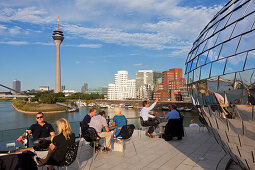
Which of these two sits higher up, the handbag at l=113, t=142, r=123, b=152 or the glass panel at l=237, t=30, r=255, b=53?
the glass panel at l=237, t=30, r=255, b=53

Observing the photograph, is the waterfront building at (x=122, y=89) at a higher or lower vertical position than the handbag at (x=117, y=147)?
higher

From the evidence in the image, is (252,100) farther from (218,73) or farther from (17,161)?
(17,161)

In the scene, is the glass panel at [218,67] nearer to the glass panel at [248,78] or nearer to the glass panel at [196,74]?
the glass panel at [248,78]

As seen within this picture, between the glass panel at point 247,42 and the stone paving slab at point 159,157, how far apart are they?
2991 mm

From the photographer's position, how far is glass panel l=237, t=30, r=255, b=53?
2775 mm

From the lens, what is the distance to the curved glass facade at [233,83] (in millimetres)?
2707

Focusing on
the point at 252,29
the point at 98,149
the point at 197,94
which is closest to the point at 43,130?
the point at 98,149

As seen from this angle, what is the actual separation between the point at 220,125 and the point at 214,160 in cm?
251

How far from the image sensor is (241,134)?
2.85 metres

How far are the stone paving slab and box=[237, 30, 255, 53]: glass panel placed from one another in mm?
2991

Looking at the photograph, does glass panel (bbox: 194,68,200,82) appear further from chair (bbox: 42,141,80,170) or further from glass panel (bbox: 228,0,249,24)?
chair (bbox: 42,141,80,170)

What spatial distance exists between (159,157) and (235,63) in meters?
3.49

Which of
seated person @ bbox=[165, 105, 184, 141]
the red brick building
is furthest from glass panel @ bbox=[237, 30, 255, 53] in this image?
the red brick building

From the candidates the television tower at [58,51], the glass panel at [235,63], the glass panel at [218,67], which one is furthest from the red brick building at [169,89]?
the glass panel at [235,63]
